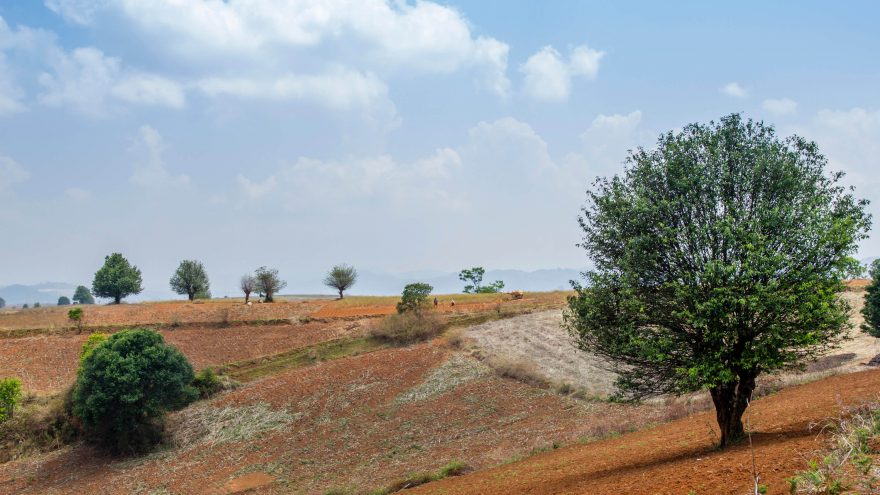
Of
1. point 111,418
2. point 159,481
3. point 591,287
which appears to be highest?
point 591,287

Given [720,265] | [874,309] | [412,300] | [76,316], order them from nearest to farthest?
[720,265] → [874,309] → [412,300] → [76,316]

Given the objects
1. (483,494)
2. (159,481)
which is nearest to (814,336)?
(483,494)

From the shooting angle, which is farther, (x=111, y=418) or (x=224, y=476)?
(x=111, y=418)

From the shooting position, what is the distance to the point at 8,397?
53594mm

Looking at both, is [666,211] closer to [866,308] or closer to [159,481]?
[866,308]

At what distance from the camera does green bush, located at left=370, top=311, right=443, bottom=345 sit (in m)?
69.7

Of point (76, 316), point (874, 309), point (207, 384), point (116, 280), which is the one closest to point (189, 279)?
point (116, 280)

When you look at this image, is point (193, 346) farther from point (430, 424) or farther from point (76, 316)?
point (430, 424)

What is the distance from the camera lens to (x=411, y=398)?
167 ft

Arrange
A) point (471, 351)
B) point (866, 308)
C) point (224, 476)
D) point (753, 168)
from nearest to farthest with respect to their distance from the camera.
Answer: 1. point (753, 168)
2. point (224, 476)
3. point (866, 308)
4. point (471, 351)

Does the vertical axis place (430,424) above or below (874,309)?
below

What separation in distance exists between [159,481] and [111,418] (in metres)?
11.7

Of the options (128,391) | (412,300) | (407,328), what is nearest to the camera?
(128,391)

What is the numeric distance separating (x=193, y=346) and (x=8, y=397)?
21.3 meters
